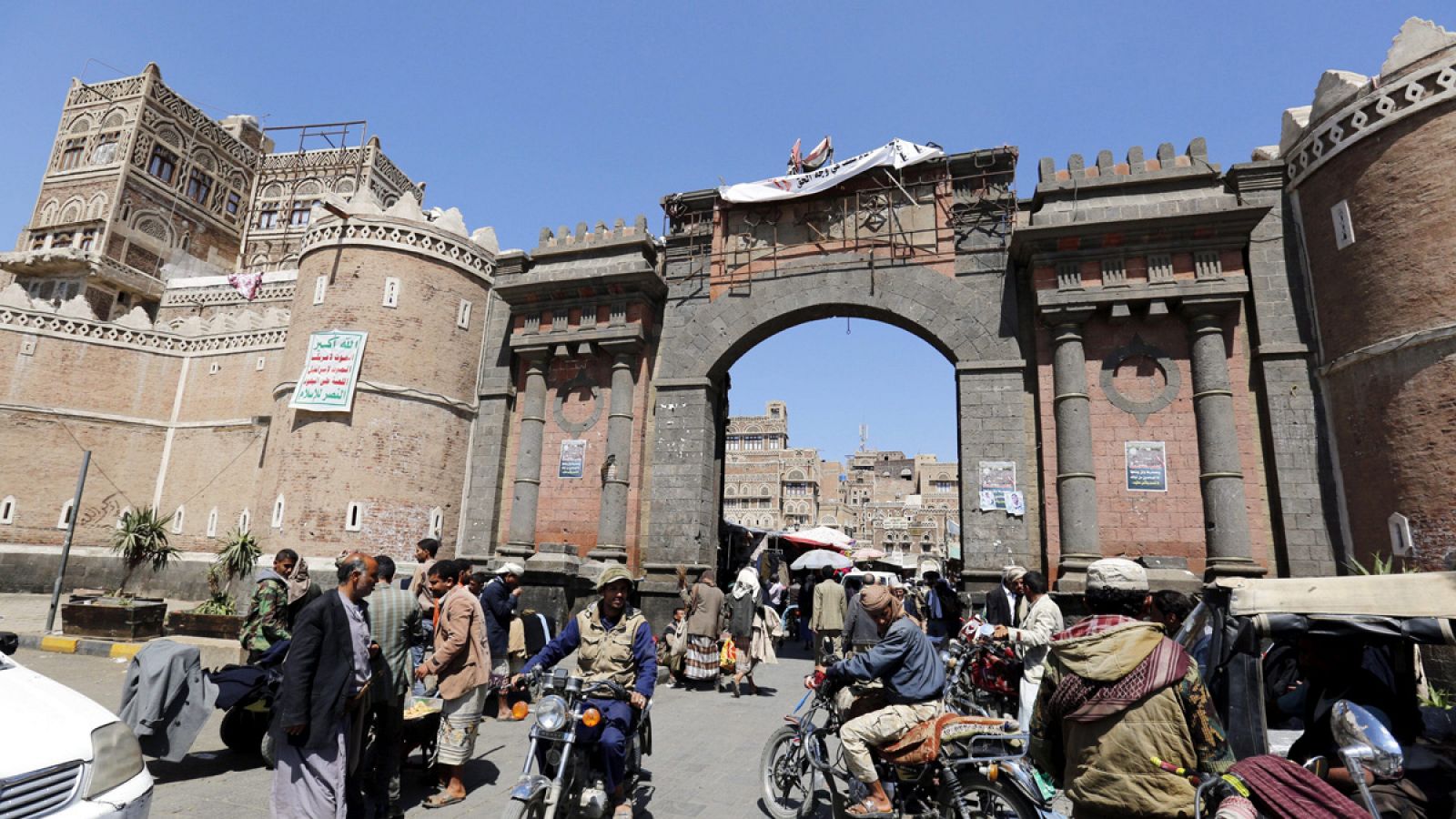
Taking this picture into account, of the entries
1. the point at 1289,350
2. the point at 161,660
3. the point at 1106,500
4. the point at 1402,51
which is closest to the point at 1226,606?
the point at 161,660

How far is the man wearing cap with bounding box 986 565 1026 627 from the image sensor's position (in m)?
8.22

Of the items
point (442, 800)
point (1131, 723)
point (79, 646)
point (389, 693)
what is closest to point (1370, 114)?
point (1131, 723)

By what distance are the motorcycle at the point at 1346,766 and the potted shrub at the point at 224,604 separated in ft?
52.1

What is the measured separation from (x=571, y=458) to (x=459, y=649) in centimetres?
1043

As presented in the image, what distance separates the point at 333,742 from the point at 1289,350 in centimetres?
1444

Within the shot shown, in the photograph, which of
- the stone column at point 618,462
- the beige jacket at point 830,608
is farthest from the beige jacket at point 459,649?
the stone column at point 618,462

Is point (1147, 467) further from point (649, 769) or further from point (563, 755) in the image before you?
point (563, 755)

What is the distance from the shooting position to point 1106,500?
12.6 meters

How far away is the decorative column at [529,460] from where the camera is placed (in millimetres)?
15555

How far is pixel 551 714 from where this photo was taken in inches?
169

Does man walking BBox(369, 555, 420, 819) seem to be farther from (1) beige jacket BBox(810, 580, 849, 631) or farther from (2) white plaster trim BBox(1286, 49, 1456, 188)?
(2) white plaster trim BBox(1286, 49, 1456, 188)

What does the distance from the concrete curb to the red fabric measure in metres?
15.0

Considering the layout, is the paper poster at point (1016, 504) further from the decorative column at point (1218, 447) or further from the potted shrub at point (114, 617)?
the potted shrub at point (114, 617)

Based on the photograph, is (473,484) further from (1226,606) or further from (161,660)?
(1226,606)
